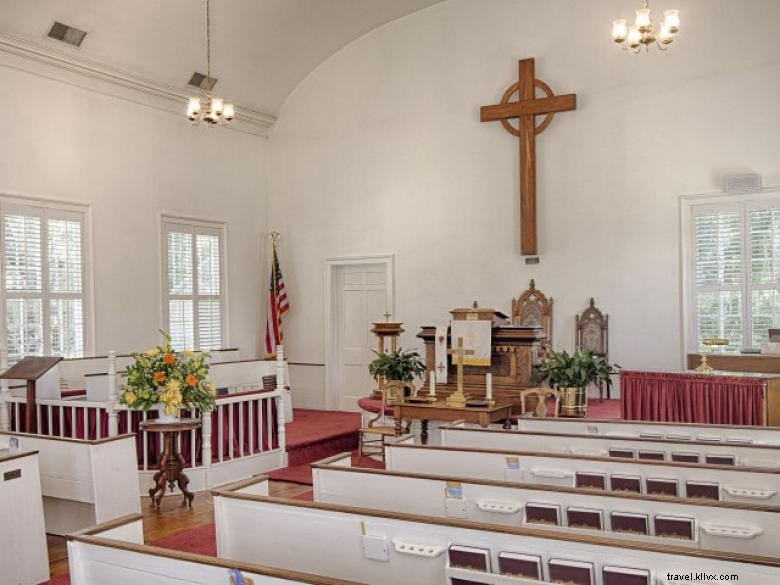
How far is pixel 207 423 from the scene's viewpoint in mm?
6688

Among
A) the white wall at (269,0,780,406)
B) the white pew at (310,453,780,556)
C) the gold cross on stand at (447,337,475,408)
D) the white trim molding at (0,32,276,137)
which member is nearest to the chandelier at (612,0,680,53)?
the white wall at (269,0,780,406)

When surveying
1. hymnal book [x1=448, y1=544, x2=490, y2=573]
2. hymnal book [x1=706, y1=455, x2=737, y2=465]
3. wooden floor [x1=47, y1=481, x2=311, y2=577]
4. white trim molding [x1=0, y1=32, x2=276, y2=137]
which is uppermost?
white trim molding [x1=0, y1=32, x2=276, y2=137]

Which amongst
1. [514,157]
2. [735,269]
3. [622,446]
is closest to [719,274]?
[735,269]

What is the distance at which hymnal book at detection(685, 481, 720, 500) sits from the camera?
3643 mm

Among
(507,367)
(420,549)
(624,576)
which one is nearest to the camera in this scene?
(624,576)

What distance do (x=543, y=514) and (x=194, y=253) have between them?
301 inches

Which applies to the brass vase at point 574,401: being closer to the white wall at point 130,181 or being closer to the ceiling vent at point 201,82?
the white wall at point 130,181

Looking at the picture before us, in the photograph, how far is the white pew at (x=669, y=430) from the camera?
480cm

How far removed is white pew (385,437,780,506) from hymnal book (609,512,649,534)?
61cm

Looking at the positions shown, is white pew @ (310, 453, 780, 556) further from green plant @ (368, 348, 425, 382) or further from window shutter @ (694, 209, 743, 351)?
window shutter @ (694, 209, 743, 351)

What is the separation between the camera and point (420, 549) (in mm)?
2994

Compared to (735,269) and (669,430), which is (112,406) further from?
(735,269)

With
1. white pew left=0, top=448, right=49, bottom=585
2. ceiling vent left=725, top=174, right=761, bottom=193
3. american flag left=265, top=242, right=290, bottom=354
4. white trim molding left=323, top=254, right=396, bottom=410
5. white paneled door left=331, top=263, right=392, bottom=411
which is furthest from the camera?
american flag left=265, top=242, right=290, bottom=354

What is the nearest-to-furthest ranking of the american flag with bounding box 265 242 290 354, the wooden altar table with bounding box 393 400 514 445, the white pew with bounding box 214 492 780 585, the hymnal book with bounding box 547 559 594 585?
the white pew with bounding box 214 492 780 585
the hymnal book with bounding box 547 559 594 585
the wooden altar table with bounding box 393 400 514 445
the american flag with bounding box 265 242 290 354
